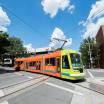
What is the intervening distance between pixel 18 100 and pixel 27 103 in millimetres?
910

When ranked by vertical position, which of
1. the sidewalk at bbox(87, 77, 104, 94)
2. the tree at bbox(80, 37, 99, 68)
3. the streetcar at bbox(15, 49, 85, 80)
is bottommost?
the sidewalk at bbox(87, 77, 104, 94)

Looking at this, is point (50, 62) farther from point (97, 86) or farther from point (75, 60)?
point (97, 86)

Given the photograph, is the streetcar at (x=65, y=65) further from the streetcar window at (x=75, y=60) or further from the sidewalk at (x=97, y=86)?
the sidewalk at (x=97, y=86)

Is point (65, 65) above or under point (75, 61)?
under

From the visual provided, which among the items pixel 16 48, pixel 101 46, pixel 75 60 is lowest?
pixel 75 60

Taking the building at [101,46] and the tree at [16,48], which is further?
the tree at [16,48]

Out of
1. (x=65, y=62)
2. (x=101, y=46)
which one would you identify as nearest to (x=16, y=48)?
(x=101, y=46)

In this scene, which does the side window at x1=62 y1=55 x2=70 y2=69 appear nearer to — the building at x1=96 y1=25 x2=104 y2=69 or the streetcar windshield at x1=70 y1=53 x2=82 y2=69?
the streetcar windshield at x1=70 y1=53 x2=82 y2=69

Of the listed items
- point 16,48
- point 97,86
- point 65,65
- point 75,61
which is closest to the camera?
point 97,86

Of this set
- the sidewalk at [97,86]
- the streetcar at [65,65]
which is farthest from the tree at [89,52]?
Result: the sidewalk at [97,86]

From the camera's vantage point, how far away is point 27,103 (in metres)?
9.77

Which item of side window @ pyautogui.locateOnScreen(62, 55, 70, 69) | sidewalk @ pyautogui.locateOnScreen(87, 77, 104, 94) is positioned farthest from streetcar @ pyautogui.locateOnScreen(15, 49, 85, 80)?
sidewalk @ pyautogui.locateOnScreen(87, 77, 104, 94)

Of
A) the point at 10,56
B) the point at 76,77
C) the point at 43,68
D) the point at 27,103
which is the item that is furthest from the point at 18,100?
the point at 10,56

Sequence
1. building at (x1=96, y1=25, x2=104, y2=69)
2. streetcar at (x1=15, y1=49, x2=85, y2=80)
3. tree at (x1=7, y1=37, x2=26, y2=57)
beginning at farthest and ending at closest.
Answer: tree at (x1=7, y1=37, x2=26, y2=57) → building at (x1=96, y1=25, x2=104, y2=69) → streetcar at (x1=15, y1=49, x2=85, y2=80)
